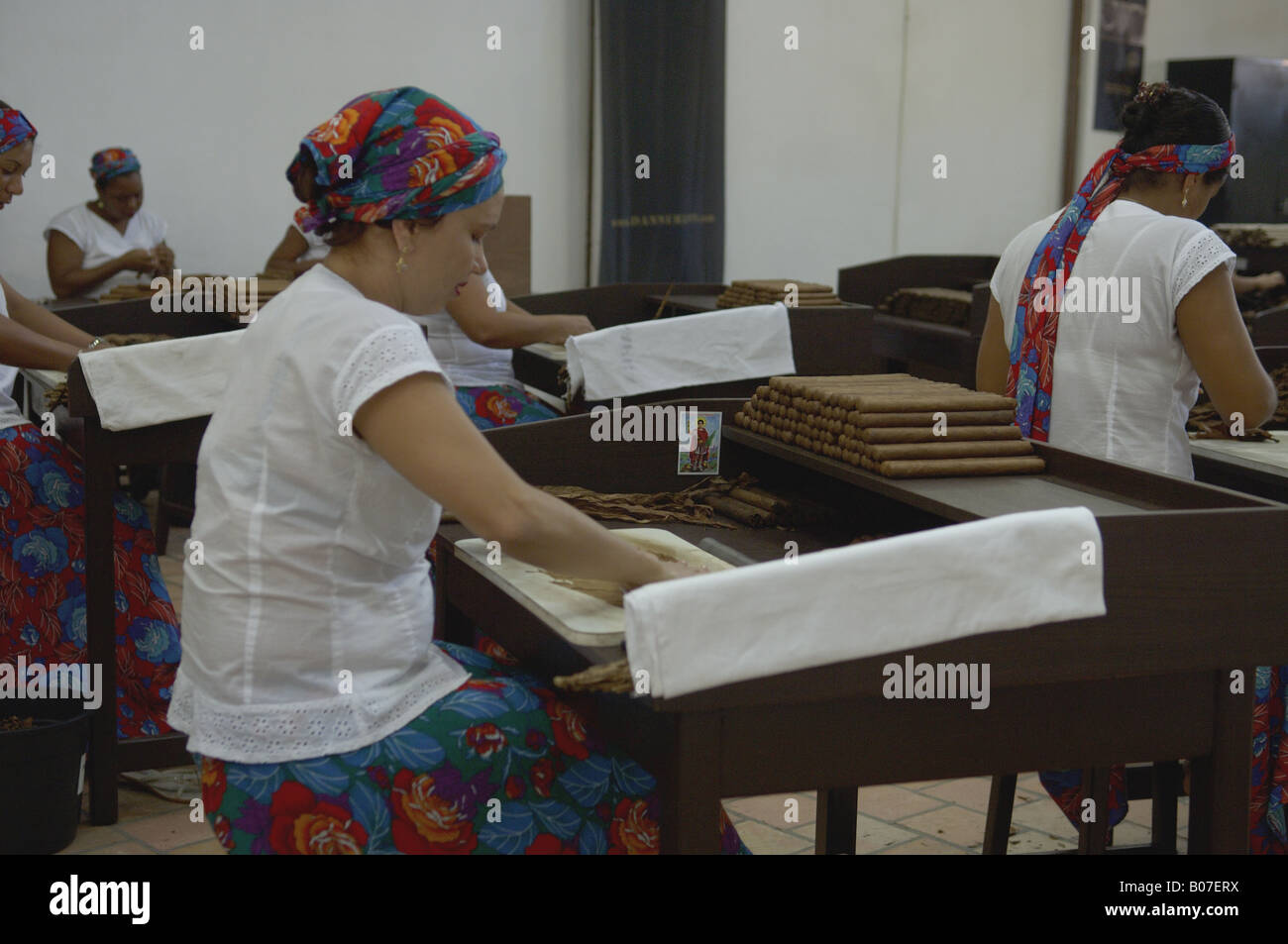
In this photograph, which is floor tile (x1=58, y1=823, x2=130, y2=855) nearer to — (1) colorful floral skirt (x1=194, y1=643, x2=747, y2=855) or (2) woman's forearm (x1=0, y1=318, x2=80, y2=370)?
(2) woman's forearm (x1=0, y1=318, x2=80, y2=370)

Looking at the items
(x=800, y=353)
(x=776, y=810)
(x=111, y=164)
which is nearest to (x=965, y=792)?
(x=776, y=810)

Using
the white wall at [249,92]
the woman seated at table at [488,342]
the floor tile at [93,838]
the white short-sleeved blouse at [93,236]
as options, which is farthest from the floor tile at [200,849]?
the white wall at [249,92]

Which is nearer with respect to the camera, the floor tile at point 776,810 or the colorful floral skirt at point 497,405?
the floor tile at point 776,810

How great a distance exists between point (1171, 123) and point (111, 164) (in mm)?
4647

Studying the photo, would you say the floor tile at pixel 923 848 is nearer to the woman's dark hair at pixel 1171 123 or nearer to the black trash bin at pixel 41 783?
the woman's dark hair at pixel 1171 123

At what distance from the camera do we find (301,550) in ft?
5.39

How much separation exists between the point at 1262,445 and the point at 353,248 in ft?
6.41

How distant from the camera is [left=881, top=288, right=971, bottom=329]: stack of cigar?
567cm

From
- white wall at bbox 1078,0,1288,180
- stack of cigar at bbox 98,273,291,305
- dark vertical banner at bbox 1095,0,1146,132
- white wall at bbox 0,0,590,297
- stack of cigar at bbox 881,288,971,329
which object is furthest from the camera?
white wall at bbox 1078,0,1288,180

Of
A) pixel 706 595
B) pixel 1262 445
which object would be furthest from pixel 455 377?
pixel 706 595

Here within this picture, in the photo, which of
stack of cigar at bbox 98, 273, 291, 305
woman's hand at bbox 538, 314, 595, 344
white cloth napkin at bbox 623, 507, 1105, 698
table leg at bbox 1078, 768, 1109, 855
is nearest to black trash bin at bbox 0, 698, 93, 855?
woman's hand at bbox 538, 314, 595, 344

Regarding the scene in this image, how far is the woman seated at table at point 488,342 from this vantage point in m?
→ 3.67

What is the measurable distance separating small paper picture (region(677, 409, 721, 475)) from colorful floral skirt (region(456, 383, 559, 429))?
1250 millimetres

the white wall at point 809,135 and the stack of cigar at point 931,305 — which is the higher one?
the white wall at point 809,135
